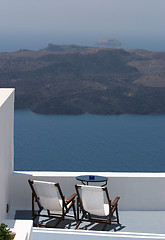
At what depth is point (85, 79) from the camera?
34.1m

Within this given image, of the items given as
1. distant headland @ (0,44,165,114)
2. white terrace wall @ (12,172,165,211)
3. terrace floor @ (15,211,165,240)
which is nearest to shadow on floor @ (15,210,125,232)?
terrace floor @ (15,211,165,240)

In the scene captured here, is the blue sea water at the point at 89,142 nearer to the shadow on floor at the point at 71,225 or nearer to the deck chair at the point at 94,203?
the shadow on floor at the point at 71,225

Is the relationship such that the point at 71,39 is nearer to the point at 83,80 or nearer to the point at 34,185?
the point at 83,80

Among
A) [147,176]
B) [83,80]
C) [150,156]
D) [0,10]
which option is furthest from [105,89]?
[147,176]

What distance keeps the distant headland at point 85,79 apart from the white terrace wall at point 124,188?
26719 millimetres

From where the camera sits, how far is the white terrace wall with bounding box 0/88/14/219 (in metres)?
5.05

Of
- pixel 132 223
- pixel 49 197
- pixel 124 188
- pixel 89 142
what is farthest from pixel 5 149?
pixel 89 142

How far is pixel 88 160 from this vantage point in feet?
108

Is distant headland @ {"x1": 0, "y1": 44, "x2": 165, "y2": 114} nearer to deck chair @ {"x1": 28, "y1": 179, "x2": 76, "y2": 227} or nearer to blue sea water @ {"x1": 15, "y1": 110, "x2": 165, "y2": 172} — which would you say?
blue sea water @ {"x1": 15, "y1": 110, "x2": 165, "y2": 172}

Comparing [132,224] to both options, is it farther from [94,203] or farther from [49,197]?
[49,197]

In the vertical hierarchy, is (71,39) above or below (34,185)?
above

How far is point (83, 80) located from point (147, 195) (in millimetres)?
28038

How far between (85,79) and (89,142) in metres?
5.39

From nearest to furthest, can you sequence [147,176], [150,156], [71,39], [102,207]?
[102,207] → [147,176] → [150,156] → [71,39]
